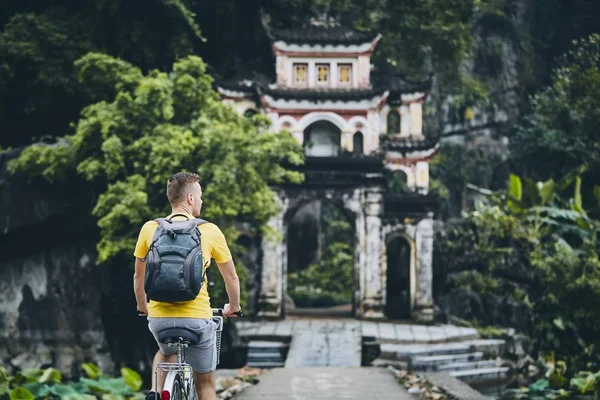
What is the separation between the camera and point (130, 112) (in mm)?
16719

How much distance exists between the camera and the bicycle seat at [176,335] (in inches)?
188

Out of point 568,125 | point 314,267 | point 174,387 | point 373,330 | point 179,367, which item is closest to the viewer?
point 174,387

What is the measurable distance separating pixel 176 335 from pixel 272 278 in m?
15.8

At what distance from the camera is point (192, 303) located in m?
4.82

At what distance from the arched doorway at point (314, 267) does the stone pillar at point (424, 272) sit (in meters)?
6.08

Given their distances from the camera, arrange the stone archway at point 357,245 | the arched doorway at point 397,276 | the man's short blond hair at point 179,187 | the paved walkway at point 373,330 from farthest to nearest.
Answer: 1. the arched doorway at point 397,276
2. the stone archway at point 357,245
3. the paved walkway at point 373,330
4. the man's short blond hair at point 179,187

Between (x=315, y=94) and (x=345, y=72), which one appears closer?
(x=315, y=94)

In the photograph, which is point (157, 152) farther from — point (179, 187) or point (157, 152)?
point (179, 187)

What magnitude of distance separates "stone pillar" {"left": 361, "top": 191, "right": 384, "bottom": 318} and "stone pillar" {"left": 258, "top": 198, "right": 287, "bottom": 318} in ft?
6.83

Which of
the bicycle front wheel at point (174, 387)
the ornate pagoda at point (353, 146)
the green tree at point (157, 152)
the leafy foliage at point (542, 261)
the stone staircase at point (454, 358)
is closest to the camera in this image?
the bicycle front wheel at point (174, 387)

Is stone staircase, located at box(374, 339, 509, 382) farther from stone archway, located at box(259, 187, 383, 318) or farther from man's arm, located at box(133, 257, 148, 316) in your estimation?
man's arm, located at box(133, 257, 148, 316)

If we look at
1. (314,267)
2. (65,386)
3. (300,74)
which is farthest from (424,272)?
(65,386)

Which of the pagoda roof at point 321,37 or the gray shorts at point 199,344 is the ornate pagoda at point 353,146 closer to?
the pagoda roof at point 321,37

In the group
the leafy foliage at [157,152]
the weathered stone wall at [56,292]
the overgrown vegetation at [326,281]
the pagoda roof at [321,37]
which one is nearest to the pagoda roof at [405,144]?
the pagoda roof at [321,37]
